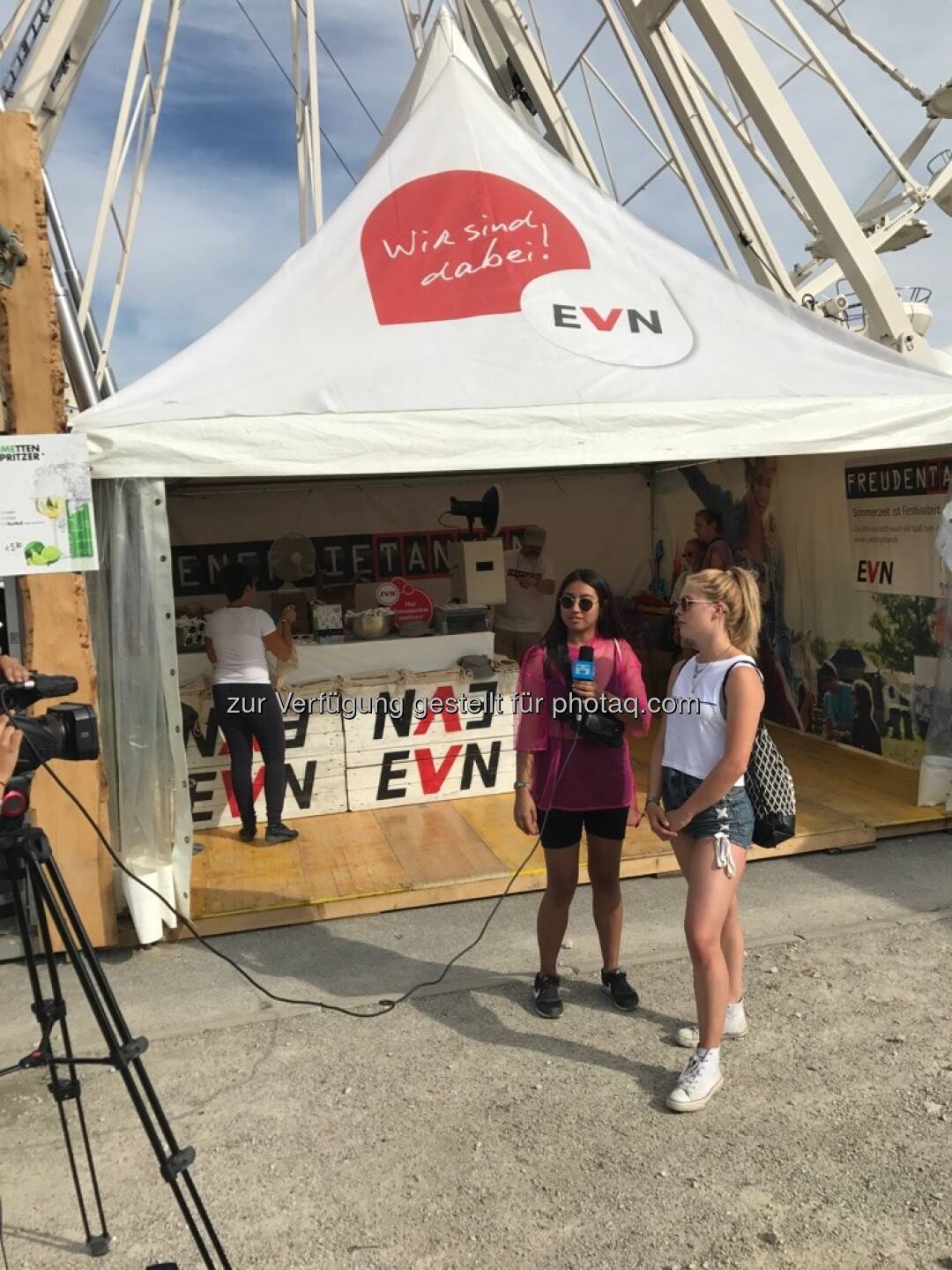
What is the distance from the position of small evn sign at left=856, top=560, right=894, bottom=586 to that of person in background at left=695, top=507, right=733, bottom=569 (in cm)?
92

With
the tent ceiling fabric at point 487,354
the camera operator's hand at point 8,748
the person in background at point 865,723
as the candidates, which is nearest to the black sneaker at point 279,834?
the tent ceiling fabric at point 487,354

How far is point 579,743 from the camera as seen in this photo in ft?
11.1

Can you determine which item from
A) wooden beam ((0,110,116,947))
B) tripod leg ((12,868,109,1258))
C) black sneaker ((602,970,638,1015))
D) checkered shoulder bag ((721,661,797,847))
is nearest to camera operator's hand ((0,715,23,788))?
tripod leg ((12,868,109,1258))

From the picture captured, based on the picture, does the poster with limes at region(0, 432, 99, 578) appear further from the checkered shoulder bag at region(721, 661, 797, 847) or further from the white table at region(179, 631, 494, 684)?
the checkered shoulder bag at region(721, 661, 797, 847)

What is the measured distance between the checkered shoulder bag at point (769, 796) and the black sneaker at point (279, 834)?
3.25 metres

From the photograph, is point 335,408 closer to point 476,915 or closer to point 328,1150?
point 476,915

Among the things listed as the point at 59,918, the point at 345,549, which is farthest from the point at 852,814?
the point at 345,549

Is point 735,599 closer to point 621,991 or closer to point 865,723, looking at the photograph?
point 621,991

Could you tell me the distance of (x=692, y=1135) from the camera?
281 cm

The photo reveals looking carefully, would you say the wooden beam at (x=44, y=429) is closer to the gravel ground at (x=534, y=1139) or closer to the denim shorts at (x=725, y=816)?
the gravel ground at (x=534, y=1139)

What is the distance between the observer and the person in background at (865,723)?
682 centimetres

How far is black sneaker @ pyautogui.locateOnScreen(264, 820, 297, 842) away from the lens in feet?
18.2

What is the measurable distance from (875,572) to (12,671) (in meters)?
5.92

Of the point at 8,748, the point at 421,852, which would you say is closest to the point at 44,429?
the point at 8,748
